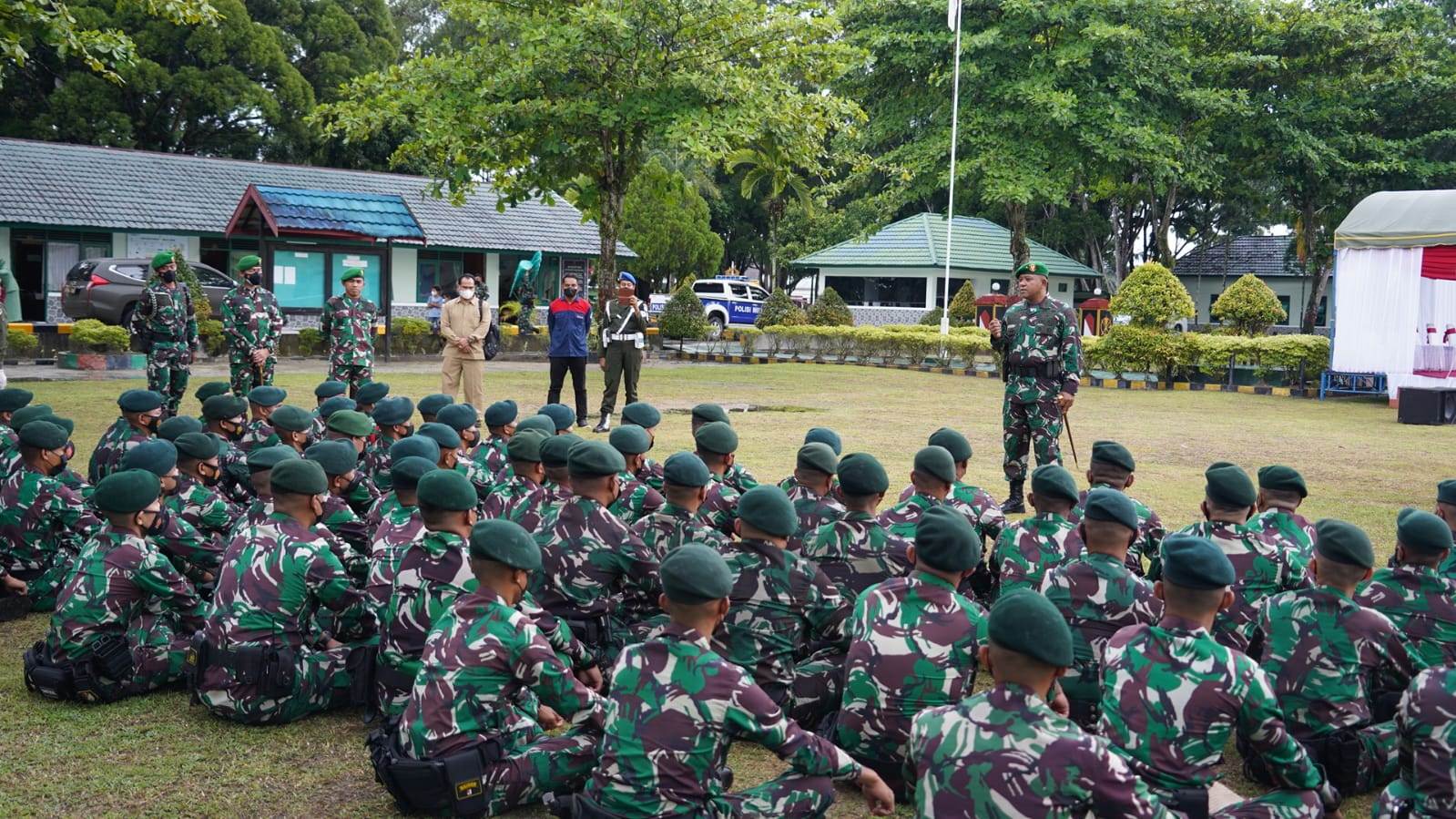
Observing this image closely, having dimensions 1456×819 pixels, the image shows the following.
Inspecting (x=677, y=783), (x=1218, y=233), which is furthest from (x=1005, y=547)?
(x=1218, y=233)

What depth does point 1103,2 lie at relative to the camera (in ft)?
95.0

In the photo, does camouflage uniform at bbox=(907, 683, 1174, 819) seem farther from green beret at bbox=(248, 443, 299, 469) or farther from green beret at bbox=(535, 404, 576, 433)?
green beret at bbox=(535, 404, 576, 433)

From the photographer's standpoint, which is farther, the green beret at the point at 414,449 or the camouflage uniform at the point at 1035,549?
the green beret at the point at 414,449

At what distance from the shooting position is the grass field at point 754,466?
4.40 metres

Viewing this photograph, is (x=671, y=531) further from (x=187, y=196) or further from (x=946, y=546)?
(x=187, y=196)

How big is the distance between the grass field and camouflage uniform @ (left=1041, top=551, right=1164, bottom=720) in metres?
0.63

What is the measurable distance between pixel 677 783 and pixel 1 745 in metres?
2.93

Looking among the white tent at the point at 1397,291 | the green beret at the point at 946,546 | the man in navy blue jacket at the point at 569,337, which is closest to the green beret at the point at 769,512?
the green beret at the point at 946,546

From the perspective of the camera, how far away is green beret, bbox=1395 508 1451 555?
15.0 feet

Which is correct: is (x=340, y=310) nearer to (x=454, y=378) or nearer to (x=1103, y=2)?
(x=454, y=378)

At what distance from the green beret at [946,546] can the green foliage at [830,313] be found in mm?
27134

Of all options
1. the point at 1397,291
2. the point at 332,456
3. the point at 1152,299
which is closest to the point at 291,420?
the point at 332,456

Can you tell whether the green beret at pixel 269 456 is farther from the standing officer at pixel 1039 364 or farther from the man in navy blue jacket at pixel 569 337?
the man in navy blue jacket at pixel 569 337

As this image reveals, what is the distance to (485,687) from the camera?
4031 millimetres
